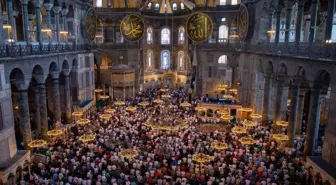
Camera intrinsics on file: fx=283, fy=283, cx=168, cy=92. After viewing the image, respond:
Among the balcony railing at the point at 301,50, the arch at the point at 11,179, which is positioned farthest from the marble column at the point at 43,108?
the balcony railing at the point at 301,50

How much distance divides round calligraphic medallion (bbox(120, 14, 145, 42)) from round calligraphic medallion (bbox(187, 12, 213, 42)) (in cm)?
441

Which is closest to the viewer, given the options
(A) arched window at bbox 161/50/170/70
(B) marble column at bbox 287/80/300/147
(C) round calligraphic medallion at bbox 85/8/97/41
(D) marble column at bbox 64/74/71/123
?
(B) marble column at bbox 287/80/300/147

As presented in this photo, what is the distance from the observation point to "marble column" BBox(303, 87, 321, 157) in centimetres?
1279

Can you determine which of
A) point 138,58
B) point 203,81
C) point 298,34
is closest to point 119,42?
point 138,58

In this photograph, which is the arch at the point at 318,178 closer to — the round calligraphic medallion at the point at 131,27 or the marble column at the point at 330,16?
the marble column at the point at 330,16

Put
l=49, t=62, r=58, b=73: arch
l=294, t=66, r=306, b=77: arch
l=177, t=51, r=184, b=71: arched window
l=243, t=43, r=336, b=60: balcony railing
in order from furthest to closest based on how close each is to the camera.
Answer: l=177, t=51, r=184, b=71: arched window → l=49, t=62, r=58, b=73: arch → l=294, t=66, r=306, b=77: arch → l=243, t=43, r=336, b=60: balcony railing

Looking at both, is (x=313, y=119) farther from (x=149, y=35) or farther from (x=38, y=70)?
(x=149, y=35)

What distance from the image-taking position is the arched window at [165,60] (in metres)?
35.2

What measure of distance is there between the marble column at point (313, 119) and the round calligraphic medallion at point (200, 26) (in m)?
6.63

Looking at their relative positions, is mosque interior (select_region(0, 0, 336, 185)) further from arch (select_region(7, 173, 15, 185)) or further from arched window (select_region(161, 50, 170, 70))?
arched window (select_region(161, 50, 170, 70))

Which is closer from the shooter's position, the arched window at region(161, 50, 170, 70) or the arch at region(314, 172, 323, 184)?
the arch at region(314, 172, 323, 184)

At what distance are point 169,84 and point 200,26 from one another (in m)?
18.4

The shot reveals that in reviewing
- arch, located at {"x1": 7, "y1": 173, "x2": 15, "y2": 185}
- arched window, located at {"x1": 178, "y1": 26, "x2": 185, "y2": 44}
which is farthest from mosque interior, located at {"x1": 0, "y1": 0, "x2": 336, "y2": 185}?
arched window, located at {"x1": 178, "y1": 26, "x2": 185, "y2": 44}

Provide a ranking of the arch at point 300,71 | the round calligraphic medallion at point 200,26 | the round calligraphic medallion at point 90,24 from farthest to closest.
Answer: the round calligraphic medallion at point 90,24, the round calligraphic medallion at point 200,26, the arch at point 300,71
